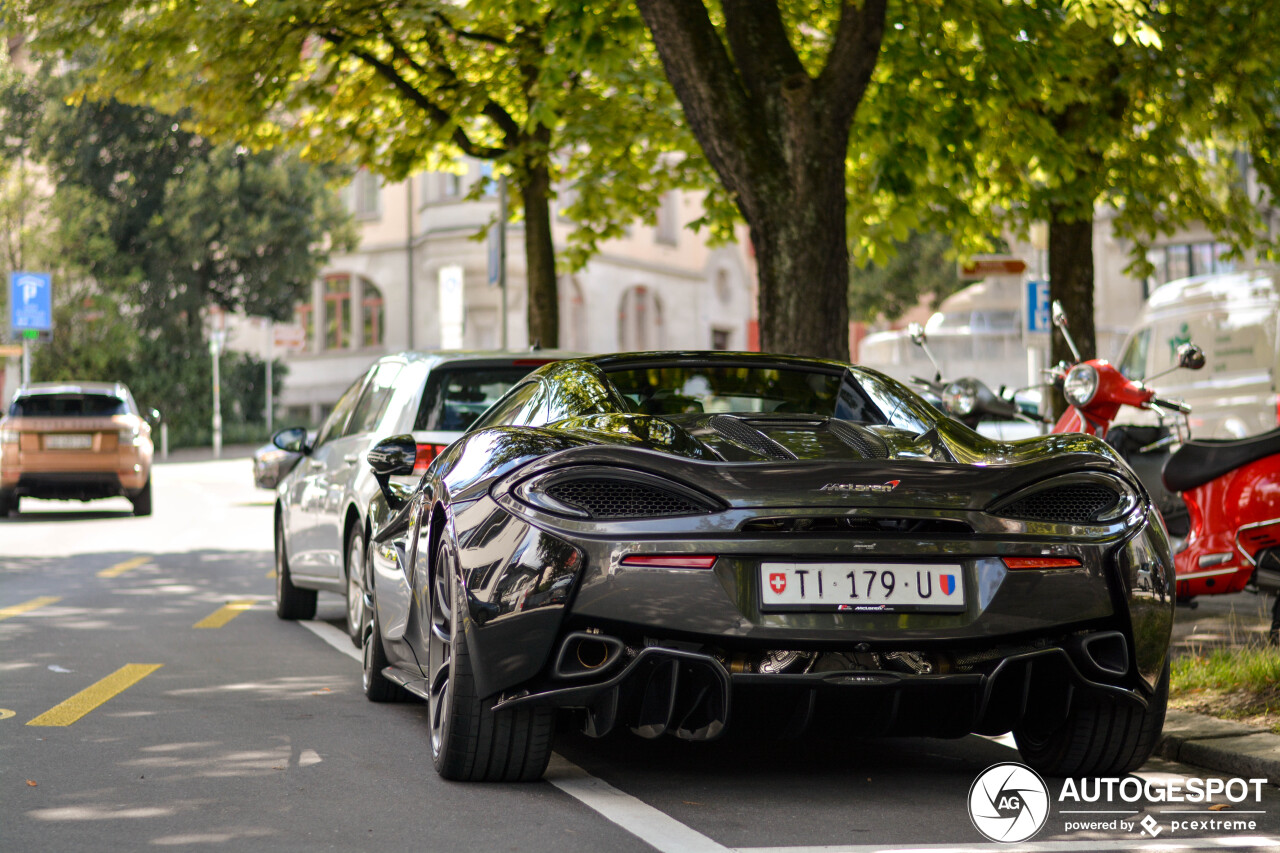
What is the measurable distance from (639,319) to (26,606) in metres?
43.2

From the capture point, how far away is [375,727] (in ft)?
20.9

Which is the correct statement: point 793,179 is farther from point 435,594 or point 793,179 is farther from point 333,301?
point 333,301

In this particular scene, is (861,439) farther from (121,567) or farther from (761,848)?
(121,567)

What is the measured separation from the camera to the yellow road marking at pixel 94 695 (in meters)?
6.42

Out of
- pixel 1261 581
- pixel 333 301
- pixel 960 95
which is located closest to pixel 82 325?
pixel 333 301

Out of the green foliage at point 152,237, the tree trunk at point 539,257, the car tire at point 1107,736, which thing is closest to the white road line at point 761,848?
the car tire at point 1107,736

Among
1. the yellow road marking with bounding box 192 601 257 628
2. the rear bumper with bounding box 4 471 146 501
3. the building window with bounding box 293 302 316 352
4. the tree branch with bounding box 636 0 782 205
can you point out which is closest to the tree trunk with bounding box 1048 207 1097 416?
the tree branch with bounding box 636 0 782 205

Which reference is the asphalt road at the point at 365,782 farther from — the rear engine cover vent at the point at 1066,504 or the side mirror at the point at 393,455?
the side mirror at the point at 393,455

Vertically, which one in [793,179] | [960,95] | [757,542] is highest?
[960,95]

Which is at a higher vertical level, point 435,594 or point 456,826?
point 435,594

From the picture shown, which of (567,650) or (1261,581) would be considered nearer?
(567,650)

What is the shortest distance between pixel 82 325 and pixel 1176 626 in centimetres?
3932

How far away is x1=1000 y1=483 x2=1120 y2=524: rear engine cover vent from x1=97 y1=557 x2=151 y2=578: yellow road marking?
9.89 meters

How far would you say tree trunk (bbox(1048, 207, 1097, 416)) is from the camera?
15734 millimetres
